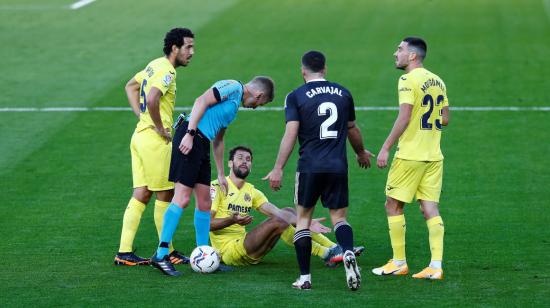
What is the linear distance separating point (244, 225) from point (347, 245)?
183 centimetres

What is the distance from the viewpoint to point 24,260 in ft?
38.1

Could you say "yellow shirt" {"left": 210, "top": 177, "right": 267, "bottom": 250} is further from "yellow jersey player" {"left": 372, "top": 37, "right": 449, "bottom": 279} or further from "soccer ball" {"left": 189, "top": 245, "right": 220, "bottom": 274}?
"yellow jersey player" {"left": 372, "top": 37, "right": 449, "bottom": 279}

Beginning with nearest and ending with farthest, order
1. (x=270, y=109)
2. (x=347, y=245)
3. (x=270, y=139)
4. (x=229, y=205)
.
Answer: (x=347, y=245) → (x=229, y=205) → (x=270, y=139) → (x=270, y=109)

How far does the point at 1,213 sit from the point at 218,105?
14.7ft

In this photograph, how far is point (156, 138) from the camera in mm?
11562

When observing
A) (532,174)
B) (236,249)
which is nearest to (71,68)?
(532,174)

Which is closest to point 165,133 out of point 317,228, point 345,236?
point 317,228

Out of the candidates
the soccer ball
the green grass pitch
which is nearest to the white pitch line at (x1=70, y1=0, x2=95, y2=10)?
the green grass pitch

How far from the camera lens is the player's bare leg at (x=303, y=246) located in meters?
10.2

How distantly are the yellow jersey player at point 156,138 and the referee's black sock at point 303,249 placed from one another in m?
1.84

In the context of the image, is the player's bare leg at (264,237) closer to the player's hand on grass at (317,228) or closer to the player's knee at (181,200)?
the player's hand on grass at (317,228)

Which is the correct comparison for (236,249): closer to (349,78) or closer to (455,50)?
(349,78)

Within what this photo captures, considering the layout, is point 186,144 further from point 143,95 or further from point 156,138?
point 143,95

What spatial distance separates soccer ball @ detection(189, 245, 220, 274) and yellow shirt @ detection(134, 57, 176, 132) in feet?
5.13
